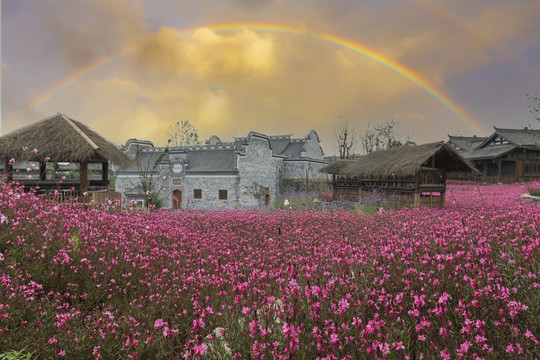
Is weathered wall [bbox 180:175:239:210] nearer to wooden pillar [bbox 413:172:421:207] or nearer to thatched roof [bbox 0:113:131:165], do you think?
thatched roof [bbox 0:113:131:165]

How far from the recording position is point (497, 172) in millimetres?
36531

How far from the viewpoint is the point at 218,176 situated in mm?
24500

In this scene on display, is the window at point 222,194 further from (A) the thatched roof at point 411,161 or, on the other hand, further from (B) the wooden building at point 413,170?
(A) the thatched roof at point 411,161

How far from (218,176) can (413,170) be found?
49.1 ft

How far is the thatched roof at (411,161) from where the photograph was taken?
13156 mm

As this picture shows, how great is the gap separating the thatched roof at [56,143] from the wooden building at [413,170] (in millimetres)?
11652

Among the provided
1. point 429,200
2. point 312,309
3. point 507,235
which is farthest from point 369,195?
point 312,309

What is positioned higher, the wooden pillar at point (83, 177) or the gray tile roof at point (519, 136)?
the gray tile roof at point (519, 136)

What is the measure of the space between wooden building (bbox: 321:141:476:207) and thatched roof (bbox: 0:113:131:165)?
1165cm

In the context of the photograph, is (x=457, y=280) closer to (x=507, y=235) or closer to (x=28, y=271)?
(x=507, y=235)

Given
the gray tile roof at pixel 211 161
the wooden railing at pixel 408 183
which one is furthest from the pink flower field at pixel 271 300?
the gray tile roof at pixel 211 161

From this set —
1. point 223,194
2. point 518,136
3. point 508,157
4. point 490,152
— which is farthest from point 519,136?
point 223,194

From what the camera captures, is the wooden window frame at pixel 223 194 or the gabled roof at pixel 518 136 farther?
the gabled roof at pixel 518 136

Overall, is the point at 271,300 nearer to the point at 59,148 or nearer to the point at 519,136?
the point at 59,148
